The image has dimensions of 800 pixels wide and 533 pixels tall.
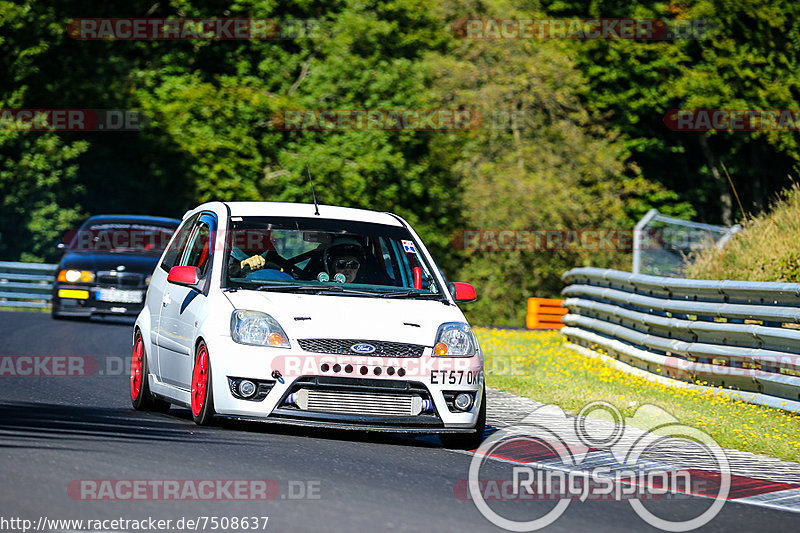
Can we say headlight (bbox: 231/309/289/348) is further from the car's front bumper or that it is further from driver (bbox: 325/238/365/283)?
driver (bbox: 325/238/365/283)

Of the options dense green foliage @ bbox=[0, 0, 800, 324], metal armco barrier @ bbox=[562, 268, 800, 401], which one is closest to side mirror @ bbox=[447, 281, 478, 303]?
metal armco barrier @ bbox=[562, 268, 800, 401]

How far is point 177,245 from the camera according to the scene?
1247 cm

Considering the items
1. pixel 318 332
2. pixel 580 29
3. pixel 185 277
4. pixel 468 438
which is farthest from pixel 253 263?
pixel 580 29

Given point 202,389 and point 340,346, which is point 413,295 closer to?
point 340,346

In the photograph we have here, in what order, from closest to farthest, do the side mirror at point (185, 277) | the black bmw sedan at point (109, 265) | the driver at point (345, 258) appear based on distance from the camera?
1. the side mirror at point (185, 277)
2. the driver at point (345, 258)
3. the black bmw sedan at point (109, 265)

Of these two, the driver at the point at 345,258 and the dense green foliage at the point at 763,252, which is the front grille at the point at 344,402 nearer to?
the driver at the point at 345,258

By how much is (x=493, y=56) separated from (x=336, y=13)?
6.25m

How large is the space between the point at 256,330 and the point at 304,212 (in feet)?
5.95

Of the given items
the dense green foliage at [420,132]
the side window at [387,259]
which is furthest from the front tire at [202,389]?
the dense green foliage at [420,132]

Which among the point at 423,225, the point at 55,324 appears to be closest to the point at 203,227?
the point at 55,324

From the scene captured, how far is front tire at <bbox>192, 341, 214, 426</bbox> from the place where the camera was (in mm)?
9844

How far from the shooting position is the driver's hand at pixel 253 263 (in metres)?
10.8

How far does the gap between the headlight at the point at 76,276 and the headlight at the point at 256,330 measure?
45.8 ft

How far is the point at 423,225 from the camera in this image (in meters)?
45.7
